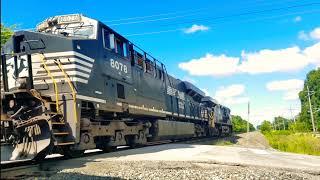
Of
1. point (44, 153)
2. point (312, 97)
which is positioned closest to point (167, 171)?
point (44, 153)

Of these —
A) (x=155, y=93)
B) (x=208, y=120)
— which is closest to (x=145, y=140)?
(x=155, y=93)

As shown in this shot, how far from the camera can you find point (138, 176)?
23.3 ft

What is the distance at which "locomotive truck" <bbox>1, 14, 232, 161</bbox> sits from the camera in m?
8.41

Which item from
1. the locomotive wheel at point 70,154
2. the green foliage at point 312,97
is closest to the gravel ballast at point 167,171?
the locomotive wheel at point 70,154

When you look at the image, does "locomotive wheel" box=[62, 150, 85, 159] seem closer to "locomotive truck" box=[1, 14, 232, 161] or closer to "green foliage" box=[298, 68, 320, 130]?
"locomotive truck" box=[1, 14, 232, 161]

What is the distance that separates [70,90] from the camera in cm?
945

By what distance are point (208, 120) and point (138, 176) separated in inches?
885

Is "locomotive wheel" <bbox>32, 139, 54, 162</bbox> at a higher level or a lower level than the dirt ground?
higher

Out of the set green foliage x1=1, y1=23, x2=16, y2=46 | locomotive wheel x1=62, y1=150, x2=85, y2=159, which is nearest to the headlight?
locomotive wheel x1=62, y1=150, x2=85, y2=159

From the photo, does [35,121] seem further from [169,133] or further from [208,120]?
[208,120]

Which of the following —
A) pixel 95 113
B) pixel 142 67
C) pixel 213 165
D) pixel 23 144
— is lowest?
pixel 213 165

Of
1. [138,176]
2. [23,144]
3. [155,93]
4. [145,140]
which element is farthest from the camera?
[155,93]

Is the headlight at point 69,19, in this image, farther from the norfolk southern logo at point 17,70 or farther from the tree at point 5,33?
the tree at point 5,33

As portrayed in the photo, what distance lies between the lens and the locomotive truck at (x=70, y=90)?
331 inches
